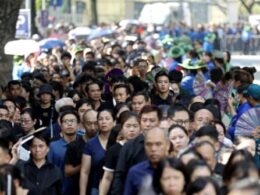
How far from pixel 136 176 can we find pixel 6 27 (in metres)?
13.0

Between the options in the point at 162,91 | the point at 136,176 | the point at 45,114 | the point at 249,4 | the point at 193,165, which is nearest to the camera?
the point at 193,165

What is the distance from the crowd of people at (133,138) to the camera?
1060 centimetres

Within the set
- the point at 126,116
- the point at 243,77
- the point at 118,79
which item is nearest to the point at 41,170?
the point at 126,116

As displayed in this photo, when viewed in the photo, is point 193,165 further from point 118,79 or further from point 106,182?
point 118,79

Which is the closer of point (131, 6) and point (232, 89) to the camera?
point (232, 89)

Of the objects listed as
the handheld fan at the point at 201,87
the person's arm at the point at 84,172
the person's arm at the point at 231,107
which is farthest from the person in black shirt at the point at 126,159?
the handheld fan at the point at 201,87

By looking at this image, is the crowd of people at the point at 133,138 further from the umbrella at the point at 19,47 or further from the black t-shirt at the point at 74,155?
the umbrella at the point at 19,47

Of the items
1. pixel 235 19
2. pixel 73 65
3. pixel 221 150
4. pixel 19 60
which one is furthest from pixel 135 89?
pixel 235 19

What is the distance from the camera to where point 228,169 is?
10789 mm

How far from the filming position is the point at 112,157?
44.4 feet

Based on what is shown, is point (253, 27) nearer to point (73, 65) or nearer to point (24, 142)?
point (73, 65)

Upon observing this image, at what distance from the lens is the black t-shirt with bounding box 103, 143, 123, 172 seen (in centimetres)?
1351

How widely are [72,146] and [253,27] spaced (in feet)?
189

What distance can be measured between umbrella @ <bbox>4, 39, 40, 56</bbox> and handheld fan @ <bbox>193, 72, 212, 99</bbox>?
4.85 meters
